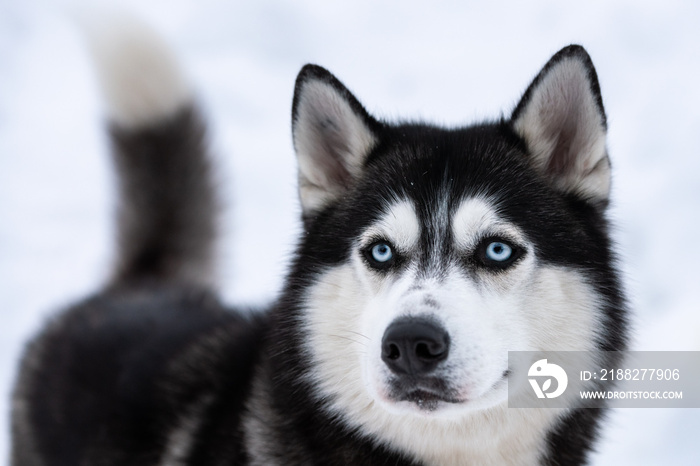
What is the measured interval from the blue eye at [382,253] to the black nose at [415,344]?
322 mm

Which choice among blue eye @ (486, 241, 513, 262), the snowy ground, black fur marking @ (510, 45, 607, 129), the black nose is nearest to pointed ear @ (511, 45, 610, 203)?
black fur marking @ (510, 45, 607, 129)

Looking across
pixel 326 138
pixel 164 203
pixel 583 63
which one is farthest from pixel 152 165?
pixel 583 63

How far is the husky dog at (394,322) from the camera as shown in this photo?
181 centimetres

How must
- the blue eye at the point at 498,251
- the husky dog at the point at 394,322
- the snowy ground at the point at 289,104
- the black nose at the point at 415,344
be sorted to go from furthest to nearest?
1. the snowy ground at the point at 289,104
2. the blue eye at the point at 498,251
3. the husky dog at the point at 394,322
4. the black nose at the point at 415,344

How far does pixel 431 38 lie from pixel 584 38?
1396 mm

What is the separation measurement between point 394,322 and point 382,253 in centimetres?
34

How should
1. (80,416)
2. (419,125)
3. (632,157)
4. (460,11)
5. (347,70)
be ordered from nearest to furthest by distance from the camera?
1. (419,125)
2. (80,416)
3. (632,157)
4. (347,70)
5. (460,11)

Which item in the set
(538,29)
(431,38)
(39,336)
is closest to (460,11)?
(431,38)

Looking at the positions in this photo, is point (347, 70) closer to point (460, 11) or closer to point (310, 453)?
point (460, 11)

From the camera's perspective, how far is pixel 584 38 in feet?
18.0

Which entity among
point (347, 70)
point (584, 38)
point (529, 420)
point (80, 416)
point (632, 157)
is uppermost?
point (584, 38)

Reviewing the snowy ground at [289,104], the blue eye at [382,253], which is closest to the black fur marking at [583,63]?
the blue eye at [382,253]
